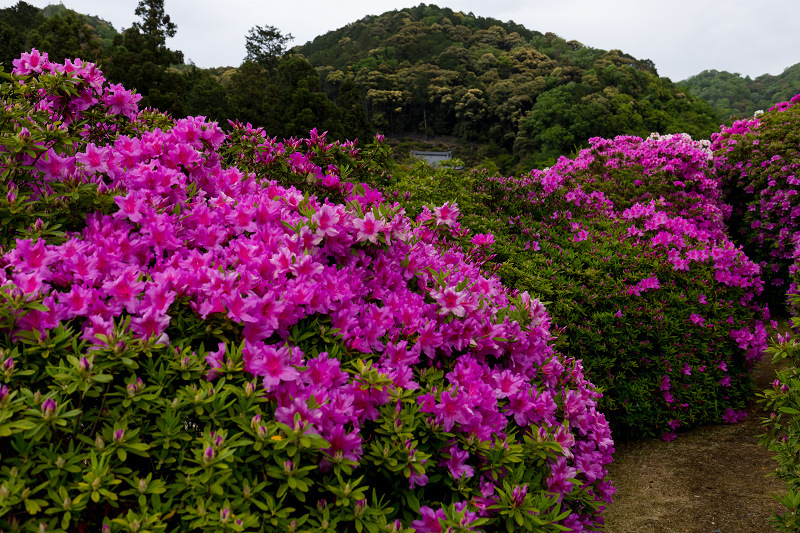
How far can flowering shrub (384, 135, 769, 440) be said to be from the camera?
16.4 feet

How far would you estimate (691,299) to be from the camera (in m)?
5.33

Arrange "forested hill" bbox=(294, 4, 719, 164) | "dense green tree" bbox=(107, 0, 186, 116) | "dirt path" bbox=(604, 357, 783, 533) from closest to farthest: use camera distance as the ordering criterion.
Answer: "dirt path" bbox=(604, 357, 783, 533)
"dense green tree" bbox=(107, 0, 186, 116)
"forested hill" bbox=(294, 4, 719, 164)

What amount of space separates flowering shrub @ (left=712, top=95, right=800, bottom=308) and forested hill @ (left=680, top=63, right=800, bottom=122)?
57.9 m

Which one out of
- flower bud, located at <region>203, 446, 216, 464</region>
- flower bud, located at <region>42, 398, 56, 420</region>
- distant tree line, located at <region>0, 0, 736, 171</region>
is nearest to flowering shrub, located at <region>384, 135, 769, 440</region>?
flower bud, located at <region>203, 446, 216, 464</region>

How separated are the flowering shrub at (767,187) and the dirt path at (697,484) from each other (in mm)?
3987

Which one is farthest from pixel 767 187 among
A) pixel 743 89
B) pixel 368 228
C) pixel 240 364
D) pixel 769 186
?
pixel 743 89

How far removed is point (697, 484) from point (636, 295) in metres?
1.83

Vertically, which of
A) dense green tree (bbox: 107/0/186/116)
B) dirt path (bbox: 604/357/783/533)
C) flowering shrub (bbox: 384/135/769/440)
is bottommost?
dirt path (bbox: 604/357/783/533)

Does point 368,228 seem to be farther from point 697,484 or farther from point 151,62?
point 151,62

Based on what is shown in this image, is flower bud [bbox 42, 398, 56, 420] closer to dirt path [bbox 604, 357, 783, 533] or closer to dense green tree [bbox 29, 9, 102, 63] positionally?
dirt path [bbox 604, 357, 783, 533]

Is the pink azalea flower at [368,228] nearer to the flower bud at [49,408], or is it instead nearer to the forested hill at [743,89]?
the flower bud at [49,408]

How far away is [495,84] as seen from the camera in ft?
177

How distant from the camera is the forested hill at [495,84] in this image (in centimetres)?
4041

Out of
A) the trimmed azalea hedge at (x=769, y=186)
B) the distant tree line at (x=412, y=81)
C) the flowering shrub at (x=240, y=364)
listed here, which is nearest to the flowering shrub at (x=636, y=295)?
the trimmed azalea hedge at (x=769, y=186)
